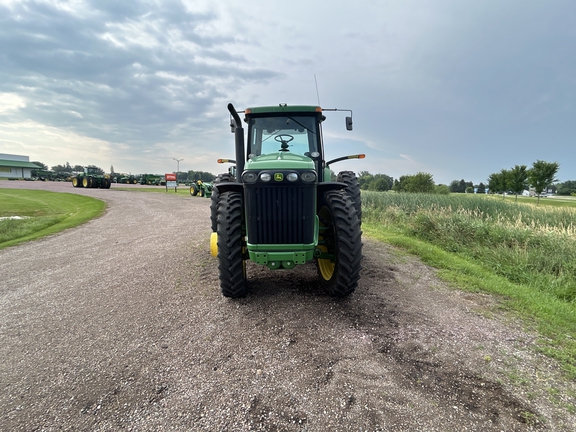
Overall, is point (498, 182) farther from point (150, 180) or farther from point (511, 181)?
point (150, 180)

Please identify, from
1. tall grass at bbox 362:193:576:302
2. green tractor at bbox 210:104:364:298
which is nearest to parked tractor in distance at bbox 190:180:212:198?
tall grass at bbox 362:193:576:302

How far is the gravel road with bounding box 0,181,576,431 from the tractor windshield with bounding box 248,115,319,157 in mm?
2129

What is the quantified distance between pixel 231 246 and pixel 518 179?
5013cm

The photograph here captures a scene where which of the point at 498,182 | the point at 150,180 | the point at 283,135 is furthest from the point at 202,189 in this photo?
the point at 498,182

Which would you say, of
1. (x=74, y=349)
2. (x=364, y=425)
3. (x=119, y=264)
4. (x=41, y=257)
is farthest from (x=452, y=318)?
(x=41, y=257)

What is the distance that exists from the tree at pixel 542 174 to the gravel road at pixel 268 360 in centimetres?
4295

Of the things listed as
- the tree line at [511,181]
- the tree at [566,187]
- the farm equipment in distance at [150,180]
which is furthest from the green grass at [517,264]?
the tree at [566,187]

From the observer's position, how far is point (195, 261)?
5562 mm

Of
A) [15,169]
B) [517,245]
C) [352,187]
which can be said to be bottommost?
[517,245]

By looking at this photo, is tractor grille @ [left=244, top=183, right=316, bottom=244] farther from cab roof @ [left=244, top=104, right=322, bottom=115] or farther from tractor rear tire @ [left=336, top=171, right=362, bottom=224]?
tractor rear tire @ [left=336, top=171, right=362, bottom=224]

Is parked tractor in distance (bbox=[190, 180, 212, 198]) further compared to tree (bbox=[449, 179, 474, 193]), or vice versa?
tree (bbox=[449, 179, 474, 193])

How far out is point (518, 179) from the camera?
40.4m

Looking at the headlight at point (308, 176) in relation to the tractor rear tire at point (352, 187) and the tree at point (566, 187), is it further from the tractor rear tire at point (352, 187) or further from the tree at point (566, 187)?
the tree at point (566, 187)

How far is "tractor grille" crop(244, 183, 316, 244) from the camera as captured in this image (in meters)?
3.25
